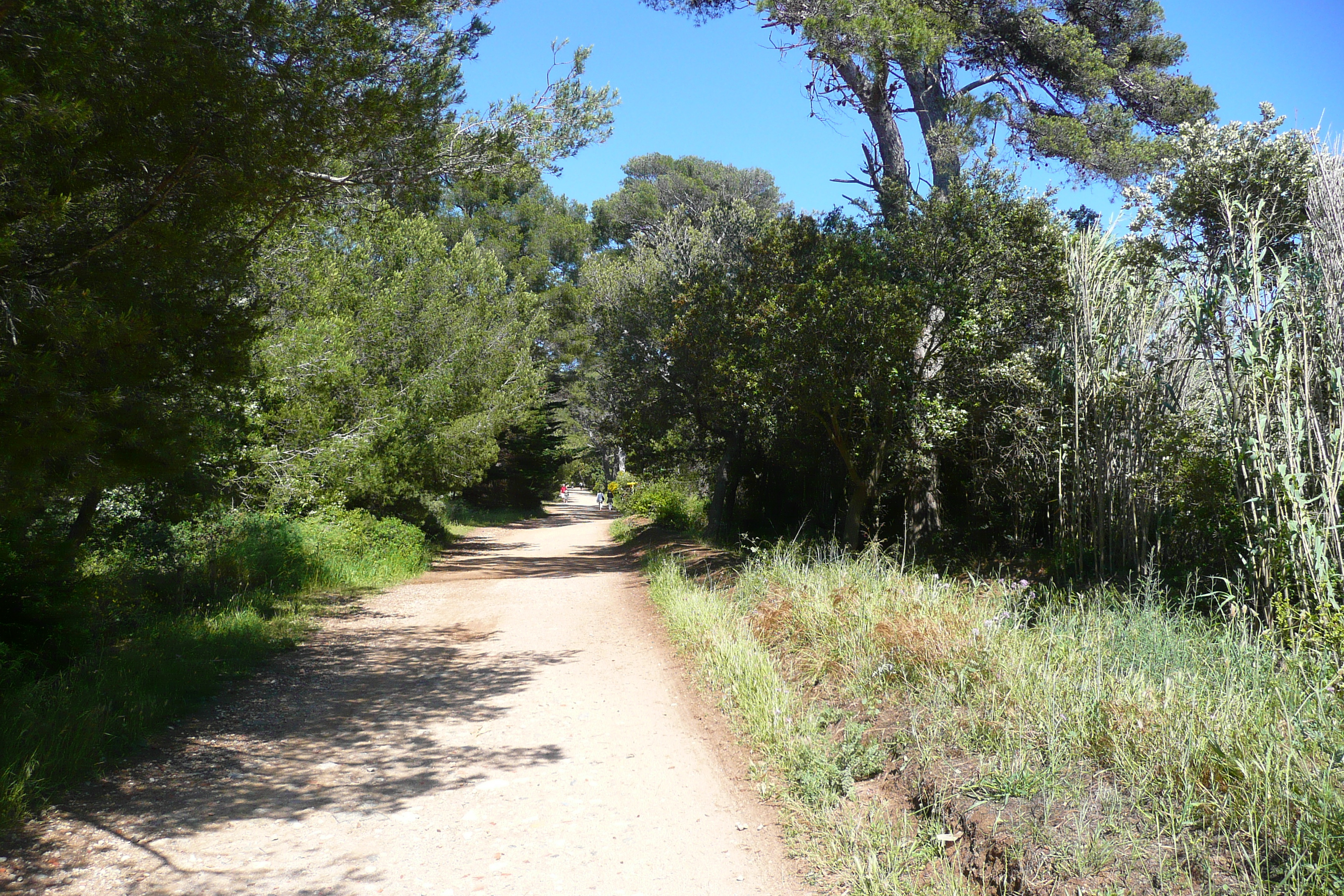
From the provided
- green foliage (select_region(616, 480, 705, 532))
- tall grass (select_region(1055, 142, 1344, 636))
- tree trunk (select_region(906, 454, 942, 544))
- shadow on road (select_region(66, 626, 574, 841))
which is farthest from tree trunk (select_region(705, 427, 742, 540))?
shadow on road (select_region(66, 626, 574, 841))

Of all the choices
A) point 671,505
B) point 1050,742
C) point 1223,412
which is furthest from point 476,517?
point 1050,742

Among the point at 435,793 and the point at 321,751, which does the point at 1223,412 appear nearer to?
the point at 435,793

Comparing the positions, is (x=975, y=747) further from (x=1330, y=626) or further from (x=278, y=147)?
(x=278, y=147)

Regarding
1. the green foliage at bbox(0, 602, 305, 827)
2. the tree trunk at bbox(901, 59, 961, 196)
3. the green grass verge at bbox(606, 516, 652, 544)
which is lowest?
the green grass verge at bbox(606, 516, 652, 544)

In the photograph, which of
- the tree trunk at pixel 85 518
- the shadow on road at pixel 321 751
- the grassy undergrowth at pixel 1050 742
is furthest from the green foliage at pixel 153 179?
the grassy undergrowth at pixel 1050 742

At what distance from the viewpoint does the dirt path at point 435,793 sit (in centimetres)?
396

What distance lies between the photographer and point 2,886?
3635mm

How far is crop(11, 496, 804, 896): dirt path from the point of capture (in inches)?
156

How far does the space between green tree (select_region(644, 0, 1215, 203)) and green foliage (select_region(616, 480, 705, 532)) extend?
12024 mm

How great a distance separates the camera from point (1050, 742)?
4242 millimetres

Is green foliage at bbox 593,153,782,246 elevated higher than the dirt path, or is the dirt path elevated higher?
green foliage at bbox 593,153,782,246

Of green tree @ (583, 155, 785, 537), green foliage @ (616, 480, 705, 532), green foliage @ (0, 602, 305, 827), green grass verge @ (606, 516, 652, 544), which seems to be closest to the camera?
green foliage @ (0, 602, 305, 827)

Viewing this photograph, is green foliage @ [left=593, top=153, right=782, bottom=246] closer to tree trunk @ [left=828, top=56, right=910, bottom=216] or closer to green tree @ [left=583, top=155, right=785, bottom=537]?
green tree @ [left=583, top=155, right=785, bottom=537]

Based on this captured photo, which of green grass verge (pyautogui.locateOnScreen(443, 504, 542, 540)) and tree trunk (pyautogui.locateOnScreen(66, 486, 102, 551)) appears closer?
tree trunk (pyautogui.locateOnScreen(66, 486, 102, 551))
